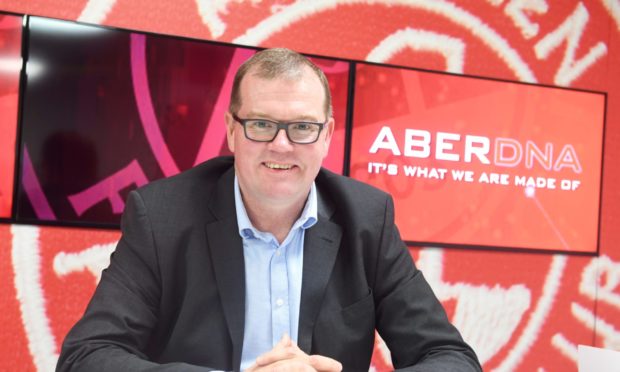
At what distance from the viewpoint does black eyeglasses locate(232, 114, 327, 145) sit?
1.53 m

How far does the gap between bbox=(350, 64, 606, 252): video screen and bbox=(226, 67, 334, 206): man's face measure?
1.56 meters

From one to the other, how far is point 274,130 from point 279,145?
0.16ft

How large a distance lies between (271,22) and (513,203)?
1.52 metres

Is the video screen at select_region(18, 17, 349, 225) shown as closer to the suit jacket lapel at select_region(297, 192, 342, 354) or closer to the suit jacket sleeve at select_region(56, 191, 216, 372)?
the suit jacket sleeve at select_region(56, 191, 216, 372)

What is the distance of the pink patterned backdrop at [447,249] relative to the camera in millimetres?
2713

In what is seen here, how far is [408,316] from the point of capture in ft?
5.33

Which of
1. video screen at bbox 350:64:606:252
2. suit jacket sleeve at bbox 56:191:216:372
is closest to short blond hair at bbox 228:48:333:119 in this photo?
suit jacket sleeve at bbox 56:191:216:372

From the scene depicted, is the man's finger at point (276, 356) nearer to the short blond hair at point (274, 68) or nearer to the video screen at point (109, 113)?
the short blond hair at point (274, 68)

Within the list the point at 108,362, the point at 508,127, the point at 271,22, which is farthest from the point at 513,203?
the point at 108,362

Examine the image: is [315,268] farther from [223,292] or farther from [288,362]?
[288,362]

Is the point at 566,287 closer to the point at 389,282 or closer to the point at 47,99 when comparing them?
the point at 389,282

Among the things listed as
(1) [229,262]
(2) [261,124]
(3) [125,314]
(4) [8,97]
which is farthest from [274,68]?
(4) [8,97]

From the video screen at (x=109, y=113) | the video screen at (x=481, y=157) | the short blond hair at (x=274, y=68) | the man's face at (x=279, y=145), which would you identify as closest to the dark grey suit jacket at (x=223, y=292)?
the man's face at (x=279, y=145)

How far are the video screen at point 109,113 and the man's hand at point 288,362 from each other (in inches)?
64.5
